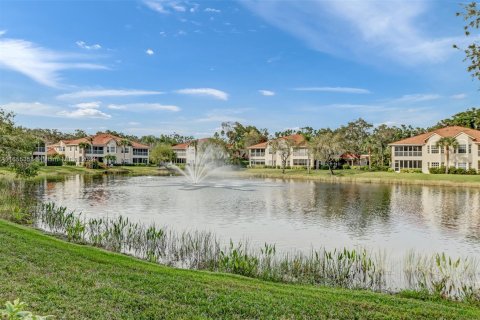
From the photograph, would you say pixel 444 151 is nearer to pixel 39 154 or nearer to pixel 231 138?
pixel 231 138

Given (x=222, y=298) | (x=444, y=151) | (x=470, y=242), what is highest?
(x=444, y=151)

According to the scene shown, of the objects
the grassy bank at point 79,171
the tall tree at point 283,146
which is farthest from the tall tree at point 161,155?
the tall tree at point 283,146

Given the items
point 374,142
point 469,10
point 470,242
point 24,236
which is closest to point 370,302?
point 469,10

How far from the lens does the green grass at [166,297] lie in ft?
25.1

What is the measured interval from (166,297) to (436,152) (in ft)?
235

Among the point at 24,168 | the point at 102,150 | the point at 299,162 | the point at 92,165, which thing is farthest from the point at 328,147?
the point at 102,150

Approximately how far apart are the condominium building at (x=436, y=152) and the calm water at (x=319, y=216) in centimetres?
2782

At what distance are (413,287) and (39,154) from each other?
10046 centimetres

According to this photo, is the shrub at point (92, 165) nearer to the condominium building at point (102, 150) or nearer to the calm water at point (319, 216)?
the condominium building at point (102, 150)

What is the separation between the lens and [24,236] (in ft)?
46.6

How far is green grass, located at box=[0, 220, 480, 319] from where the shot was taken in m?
7.64

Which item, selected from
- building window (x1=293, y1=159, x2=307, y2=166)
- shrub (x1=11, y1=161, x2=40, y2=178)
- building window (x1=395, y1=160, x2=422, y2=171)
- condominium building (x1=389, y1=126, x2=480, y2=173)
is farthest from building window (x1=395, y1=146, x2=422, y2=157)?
shrub (x1=11, y1=161, x2=40, y2=178)

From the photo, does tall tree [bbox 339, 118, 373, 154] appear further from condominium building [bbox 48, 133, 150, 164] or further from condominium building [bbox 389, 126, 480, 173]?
condominium building [bbox 48, 133, 150, 164]

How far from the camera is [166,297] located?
8.54 meters
